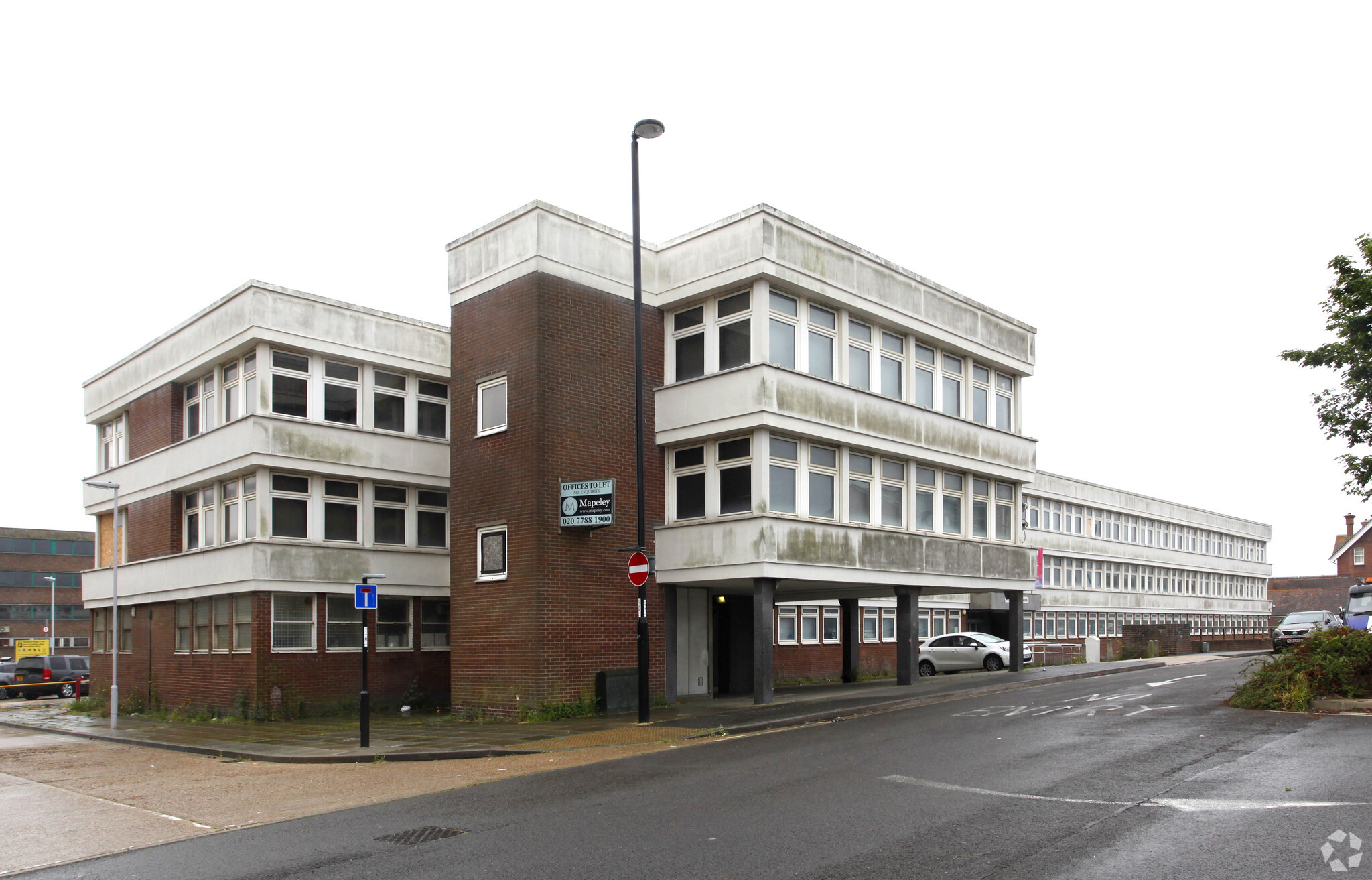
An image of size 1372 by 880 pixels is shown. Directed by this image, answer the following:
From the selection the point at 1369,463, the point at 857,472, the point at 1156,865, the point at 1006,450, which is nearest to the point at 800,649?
the point at 1006,450

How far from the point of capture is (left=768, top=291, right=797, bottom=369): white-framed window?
76.8ft

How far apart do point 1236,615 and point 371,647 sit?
68.6 metres

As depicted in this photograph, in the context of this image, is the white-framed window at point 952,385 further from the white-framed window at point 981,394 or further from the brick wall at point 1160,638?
the brick wall at point 1160,638

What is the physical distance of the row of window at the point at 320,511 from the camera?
88.5 ft

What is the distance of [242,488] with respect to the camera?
2723cm

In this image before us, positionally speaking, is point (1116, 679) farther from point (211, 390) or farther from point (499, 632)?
point (211, 390)

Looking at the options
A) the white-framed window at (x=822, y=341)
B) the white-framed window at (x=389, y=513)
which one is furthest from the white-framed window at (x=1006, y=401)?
the white-framed window at (x=389, y=513)

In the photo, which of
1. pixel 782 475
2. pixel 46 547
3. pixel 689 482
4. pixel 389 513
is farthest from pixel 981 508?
pixel 46 547

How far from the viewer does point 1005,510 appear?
1242 inches

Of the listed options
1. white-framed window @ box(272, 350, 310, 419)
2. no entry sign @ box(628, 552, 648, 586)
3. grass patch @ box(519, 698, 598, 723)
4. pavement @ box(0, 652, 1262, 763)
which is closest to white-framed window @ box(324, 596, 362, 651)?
pavement @ box(0, 652, 1262, 763)

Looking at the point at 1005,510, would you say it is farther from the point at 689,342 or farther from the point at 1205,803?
the point at 1205,803

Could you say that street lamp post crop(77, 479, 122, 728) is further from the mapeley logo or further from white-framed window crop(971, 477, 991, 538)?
the mapeley logo

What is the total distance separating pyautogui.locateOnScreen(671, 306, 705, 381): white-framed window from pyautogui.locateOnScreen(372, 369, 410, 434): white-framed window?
27.8 feet

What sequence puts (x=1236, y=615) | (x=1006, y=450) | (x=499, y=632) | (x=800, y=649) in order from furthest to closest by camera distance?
1. (x=1236, y=615)
2. (x=800, y=649)
3. (x=1006, y=450)
4. (x=499, y=632)
